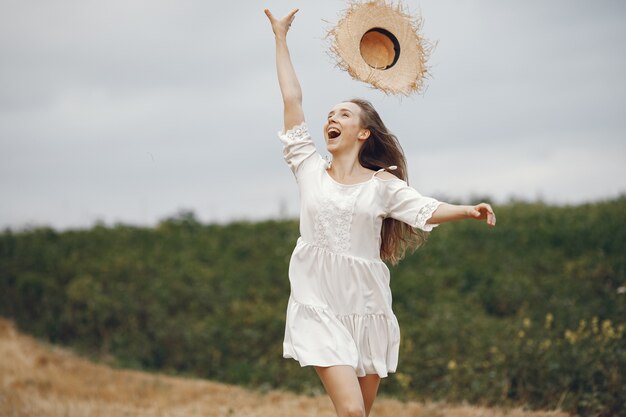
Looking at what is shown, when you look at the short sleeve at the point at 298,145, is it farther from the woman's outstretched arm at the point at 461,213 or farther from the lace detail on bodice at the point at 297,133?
the woman's outstretched arm at the point at 461,213

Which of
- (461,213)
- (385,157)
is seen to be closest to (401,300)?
(385,157)

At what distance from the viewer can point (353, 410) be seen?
13.0ft

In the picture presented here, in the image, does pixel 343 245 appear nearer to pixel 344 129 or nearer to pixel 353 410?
pixel 344 129

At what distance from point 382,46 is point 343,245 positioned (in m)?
1.34

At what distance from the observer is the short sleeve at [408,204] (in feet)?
14.2

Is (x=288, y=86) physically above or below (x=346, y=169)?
above

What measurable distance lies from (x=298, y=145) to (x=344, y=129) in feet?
0.98

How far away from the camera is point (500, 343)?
7.99 meters

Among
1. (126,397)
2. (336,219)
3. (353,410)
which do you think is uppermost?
(336,219)

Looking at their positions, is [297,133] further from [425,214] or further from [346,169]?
[425,214]

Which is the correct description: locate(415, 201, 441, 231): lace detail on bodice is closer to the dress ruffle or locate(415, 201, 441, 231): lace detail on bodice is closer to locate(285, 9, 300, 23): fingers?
the dress ruffle

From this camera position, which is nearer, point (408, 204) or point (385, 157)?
point (408, 204)

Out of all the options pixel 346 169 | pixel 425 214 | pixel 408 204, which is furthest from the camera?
pixel 346 169

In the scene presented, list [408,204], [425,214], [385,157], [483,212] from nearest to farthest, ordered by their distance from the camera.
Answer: [483,212] < [425,214] < [408,204] < [385,157]
